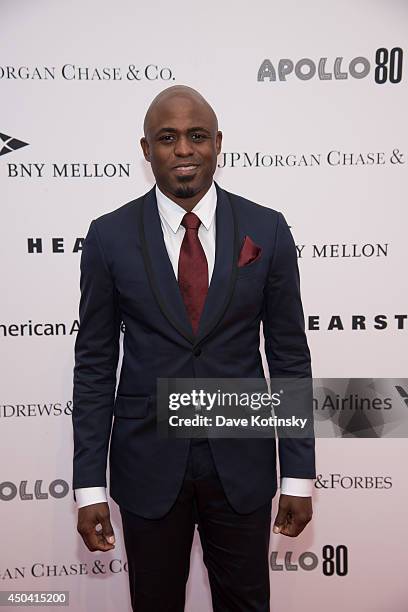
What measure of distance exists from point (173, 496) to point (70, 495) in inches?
39.3

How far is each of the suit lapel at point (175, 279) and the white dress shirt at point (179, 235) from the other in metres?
0.03

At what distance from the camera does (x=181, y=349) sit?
142 cm

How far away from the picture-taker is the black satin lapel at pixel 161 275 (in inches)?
55.1

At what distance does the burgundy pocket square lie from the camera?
4.75 feet

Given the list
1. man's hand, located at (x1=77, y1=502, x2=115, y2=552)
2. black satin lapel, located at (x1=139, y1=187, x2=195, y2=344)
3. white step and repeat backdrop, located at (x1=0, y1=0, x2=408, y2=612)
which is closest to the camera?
black satin lapel, located at (x1=139, y1=187, x2=195, y2=344)

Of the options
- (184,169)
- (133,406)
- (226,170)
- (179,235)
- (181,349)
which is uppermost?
(226,170)

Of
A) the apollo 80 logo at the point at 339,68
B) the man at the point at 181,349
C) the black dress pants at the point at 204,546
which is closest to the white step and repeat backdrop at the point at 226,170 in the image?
the apollo 80 logo at the point at 339,68

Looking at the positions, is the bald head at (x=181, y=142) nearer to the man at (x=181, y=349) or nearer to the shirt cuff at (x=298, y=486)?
the man at (x=181, y=349)

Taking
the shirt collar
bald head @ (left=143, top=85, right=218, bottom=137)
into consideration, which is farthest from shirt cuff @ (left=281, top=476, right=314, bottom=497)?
bald head @ (left=143, top=85, right=218, bottom=137)

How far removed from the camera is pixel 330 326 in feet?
7.12

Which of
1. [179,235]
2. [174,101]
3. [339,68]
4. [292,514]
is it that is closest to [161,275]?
[179,235]

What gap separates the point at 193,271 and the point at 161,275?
3.4 inches

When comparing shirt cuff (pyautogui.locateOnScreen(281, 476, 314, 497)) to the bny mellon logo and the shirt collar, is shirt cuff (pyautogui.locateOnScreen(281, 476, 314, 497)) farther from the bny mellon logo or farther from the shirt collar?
the bny mellon logo

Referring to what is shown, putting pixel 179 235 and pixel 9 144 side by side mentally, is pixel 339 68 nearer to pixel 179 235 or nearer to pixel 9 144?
pixel 179 235
